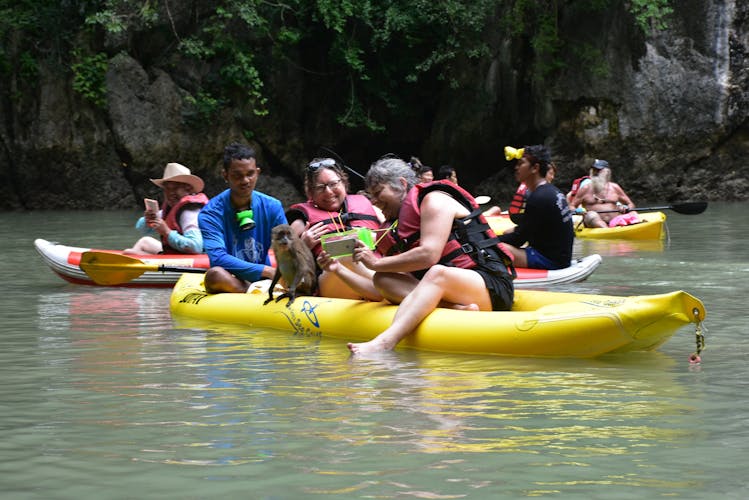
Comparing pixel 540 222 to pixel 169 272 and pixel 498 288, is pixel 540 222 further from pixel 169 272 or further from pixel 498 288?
pixel 169 272

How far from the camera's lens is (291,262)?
6070mm

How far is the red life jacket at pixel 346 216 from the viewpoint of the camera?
597cm

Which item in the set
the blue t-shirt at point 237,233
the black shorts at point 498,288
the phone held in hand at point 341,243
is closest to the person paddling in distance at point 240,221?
the blue t-shirt at point 237,233

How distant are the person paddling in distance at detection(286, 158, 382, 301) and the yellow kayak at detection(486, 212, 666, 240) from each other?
20.4 feet

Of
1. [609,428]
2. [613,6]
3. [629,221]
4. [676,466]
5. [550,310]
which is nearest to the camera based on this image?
[676,466]

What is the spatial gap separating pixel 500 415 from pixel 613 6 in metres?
17.9

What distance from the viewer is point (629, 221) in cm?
1305

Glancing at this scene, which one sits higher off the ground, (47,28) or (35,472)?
(47,28)

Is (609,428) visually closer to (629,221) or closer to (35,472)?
(35,472)

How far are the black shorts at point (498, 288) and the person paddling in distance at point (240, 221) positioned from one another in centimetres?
154

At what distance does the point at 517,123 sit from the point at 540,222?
605 inches

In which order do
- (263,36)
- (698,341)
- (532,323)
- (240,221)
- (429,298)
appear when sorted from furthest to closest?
(263,36)
(240,221)
(429,298)
(532,323)
(698,341)

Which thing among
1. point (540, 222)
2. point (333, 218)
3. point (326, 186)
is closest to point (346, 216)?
point (333, 218)

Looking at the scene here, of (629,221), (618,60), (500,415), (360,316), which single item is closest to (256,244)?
(360,316)
